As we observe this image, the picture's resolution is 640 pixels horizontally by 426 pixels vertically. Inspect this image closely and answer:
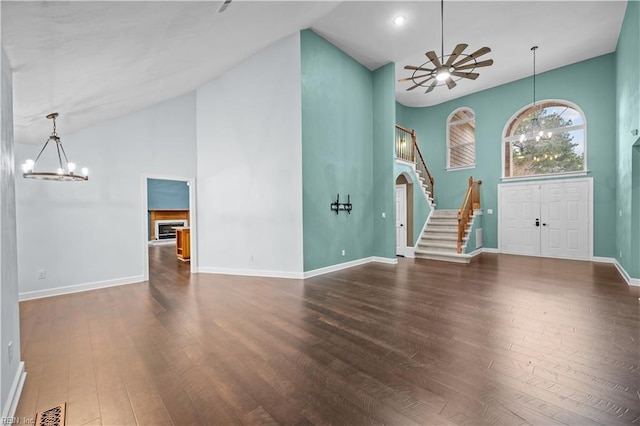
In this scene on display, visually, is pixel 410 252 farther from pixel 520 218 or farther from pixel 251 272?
pixel 251 272

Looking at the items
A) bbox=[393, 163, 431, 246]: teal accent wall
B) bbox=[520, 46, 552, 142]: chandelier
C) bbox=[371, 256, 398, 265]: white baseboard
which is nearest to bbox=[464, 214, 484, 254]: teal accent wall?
bbox=[393, 163, 431, 246]: teal accent wall

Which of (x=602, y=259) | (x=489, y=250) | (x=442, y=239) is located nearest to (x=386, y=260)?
(x=442, y=239)

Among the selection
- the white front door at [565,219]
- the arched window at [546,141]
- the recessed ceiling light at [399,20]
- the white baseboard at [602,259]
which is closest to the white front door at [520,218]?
the white front door at [565,219]

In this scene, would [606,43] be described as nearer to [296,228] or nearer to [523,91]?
[523,91]

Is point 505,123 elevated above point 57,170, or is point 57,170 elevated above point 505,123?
point 505,123

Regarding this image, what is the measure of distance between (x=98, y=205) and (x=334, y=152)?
4888mm

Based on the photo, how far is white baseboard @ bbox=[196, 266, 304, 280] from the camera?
219 inches

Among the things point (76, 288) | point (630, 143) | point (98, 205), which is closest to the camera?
point (76, 288)

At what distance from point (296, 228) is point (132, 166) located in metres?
3.63

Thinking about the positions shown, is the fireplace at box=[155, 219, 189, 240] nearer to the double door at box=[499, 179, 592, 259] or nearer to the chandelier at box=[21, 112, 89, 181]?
the chandelier at box=[21, 112, 89, 181]

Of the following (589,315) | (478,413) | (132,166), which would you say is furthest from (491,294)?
(132,166)

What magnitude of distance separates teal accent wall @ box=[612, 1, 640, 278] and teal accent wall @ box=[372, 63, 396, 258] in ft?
14.1

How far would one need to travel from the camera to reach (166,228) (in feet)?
43.3

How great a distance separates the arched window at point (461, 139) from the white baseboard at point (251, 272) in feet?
24.6
